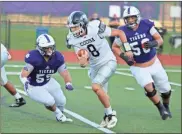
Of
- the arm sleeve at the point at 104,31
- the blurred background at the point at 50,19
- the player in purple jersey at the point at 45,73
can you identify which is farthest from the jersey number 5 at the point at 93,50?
the blurred background at the point at 50,19

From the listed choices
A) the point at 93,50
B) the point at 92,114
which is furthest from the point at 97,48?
the point at 92,114

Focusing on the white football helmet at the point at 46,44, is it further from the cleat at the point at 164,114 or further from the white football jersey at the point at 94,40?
the cleat at the point at 164,114

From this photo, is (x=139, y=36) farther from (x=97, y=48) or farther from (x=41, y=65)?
(x=41, y=65)

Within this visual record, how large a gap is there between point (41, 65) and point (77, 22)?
1.13 m

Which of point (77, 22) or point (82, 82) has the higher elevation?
point (77, 22)

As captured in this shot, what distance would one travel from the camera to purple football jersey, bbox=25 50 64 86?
8.21 meters

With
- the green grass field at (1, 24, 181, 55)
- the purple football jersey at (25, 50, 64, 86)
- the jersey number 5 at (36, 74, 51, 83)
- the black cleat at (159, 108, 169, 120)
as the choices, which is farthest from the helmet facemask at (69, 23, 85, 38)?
the green grass field at (1, 24, 181, 55)

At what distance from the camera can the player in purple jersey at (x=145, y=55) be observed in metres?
8.41

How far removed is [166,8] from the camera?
26.9 m

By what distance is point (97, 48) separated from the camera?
26.7 feet

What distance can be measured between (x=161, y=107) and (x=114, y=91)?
422 centimetres

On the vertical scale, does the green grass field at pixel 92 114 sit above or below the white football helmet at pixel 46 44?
below

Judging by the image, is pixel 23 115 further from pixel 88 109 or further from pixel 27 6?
pixel 27 6

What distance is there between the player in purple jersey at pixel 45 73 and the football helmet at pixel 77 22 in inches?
17.6
